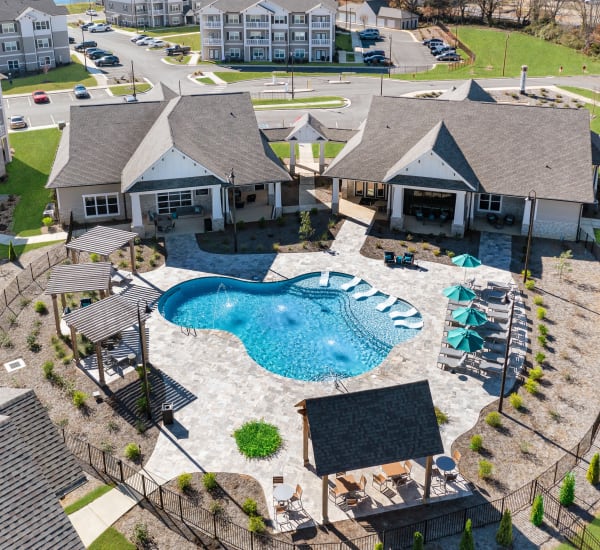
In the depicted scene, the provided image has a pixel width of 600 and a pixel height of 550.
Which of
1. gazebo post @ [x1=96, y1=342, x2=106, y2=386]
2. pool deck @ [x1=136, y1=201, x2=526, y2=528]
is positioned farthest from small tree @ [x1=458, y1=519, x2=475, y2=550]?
gazebo post @ [x1=96, y1=342, x2=106, y2=386]

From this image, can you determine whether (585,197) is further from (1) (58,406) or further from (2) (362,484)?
(1) (58,406)

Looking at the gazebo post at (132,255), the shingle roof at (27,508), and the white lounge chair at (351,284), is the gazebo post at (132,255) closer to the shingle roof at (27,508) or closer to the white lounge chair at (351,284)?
the white lounge chair at (351,284)

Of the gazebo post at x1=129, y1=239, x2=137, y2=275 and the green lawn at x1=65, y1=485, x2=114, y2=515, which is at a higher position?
the gazebo post at x1=129, y1=239, x2=137, y2=275

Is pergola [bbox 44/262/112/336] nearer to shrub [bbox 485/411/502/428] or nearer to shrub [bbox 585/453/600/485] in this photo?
shrub [bbox 485/411/502/428]

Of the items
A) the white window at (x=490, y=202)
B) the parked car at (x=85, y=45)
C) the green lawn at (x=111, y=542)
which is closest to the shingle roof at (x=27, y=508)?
the green lawn at (x=111, y=542)

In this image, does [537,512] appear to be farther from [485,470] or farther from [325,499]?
[325,499]

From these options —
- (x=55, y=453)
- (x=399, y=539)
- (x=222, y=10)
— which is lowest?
(x=399, y=539)

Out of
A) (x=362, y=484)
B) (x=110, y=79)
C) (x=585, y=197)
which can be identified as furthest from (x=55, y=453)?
(x=110, y=79)
